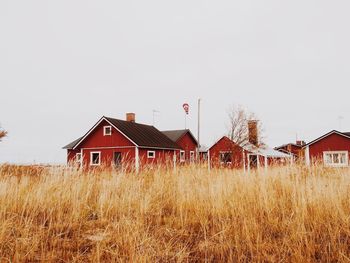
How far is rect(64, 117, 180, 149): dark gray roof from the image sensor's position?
2723 centimetres

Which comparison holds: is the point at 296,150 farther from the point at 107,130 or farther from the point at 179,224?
the point at 179,224

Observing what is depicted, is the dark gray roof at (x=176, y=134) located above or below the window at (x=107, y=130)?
above

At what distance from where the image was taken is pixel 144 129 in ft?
106

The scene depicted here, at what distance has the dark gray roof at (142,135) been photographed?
27.2m

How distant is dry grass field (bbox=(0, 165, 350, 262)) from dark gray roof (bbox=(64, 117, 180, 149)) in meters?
21.8

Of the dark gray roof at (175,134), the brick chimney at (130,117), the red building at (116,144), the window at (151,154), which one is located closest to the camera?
the red building at (116,144)

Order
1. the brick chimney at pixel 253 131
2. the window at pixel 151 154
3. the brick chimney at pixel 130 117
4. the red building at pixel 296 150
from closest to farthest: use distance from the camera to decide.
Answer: the red building at pixel 296 150
the window at pixel 151 154
the brick chimney at pixel 253 131
the brick chimney at pixel 130 117

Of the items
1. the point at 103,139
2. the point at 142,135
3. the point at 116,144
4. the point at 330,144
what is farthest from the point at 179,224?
the point at 330,144

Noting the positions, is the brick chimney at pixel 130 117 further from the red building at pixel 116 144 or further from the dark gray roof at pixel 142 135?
the red building at pixel 116 144

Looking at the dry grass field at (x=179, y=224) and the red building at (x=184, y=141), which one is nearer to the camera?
the dry grass field at (x=179, y=224)

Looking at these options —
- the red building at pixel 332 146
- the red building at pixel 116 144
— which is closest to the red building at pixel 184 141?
the red building at pixel 116 144

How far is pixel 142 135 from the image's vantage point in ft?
97.4

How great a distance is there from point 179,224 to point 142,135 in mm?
26172

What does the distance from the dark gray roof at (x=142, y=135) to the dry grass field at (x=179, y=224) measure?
71.6 ft
